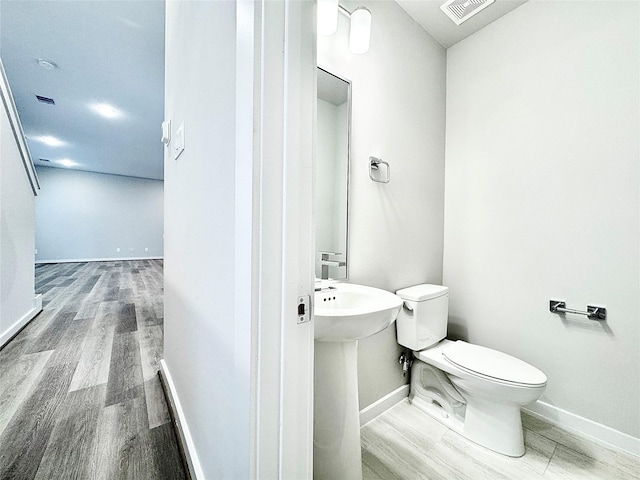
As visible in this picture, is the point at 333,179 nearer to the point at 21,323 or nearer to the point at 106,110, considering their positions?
the point at 21,323

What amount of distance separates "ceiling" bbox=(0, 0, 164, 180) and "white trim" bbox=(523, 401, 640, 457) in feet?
12.1

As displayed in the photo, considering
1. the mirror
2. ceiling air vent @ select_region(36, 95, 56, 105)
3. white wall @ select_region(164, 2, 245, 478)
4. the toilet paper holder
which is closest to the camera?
white wall @ select_region(164, 2, 245, 478)

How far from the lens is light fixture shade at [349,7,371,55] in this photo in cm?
123

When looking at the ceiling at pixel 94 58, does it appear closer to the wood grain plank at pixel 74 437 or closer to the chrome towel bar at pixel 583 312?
the chrome towel bar at pixel 583 312

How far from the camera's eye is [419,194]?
1703 millimetres

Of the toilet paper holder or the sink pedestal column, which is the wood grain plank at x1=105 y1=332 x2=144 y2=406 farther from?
the toilet paper holder

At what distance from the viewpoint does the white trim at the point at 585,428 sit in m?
1.21

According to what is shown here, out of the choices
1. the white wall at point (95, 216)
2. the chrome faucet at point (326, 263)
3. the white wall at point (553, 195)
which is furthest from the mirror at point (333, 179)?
the white wall at point (95, 216)

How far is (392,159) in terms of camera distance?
1.55 meters

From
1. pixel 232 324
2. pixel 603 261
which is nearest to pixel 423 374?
pixel 603 261

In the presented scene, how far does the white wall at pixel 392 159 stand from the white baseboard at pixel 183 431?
80cm

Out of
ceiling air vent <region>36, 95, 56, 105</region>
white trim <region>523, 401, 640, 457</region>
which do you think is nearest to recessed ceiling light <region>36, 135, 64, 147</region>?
ceiling air vent <region>36, 95, 56, 105</region>

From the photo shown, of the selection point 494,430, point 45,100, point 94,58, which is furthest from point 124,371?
point 45,100

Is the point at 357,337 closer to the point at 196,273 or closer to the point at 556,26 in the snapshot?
the point at 196,273
